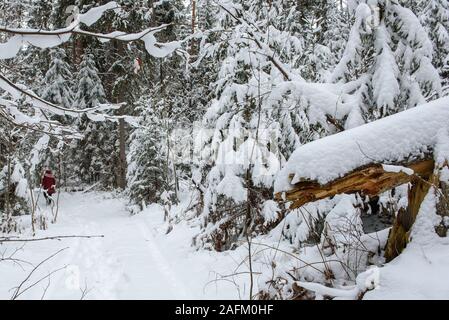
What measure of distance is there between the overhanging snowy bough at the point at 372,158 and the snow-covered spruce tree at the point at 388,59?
1906mm

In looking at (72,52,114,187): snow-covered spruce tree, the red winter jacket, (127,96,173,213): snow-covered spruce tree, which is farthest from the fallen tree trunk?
(72,52,114,187): snow-covered spruce tree

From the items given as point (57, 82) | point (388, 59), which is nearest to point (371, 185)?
point (388, 59)

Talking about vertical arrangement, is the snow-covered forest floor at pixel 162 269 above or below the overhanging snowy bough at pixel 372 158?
below

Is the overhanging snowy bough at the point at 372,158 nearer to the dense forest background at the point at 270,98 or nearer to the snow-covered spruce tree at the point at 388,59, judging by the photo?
the dense forest background at the point at 270,98

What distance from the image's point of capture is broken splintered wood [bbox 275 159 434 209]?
2.83 meters

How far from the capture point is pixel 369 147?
9.46 feet

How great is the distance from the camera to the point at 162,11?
18406mm

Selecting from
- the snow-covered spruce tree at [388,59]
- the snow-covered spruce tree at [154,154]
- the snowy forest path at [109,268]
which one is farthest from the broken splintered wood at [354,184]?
the snow-covered spruce tree at [154,154]

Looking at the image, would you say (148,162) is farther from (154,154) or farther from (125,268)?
(125,268)

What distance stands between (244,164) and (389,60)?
2.90 metres

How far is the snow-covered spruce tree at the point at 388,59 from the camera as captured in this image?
496 cm

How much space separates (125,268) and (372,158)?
471 centimetres
